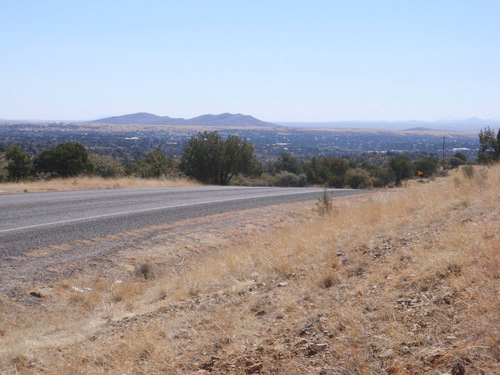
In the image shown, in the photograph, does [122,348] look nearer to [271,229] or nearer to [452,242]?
[452,242]

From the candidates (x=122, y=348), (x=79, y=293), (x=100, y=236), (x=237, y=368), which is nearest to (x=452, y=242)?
(x=237, y=368)

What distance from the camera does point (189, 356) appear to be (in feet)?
13.0

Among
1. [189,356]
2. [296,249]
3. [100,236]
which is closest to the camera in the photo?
[189,356]

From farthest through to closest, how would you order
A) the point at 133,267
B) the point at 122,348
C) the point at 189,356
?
the point at 133,267 < the point at 122,348 < the point at 189,356

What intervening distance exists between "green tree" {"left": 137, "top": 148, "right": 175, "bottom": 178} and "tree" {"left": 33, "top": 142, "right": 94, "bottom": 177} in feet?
13.2

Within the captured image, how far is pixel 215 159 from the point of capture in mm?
35625

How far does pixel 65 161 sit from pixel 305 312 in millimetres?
28893

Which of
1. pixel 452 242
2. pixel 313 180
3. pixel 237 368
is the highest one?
pixel 452 242

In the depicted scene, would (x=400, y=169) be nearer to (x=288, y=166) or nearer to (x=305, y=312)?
(x=288, y=166)

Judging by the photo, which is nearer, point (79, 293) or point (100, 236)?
point (79, 293)

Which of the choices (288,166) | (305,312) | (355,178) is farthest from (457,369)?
(288,166)

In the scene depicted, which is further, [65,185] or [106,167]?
[106,167]

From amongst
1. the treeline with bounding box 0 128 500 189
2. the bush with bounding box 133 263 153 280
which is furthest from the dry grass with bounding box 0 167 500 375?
the treeline with bounding box 0 128 500 189

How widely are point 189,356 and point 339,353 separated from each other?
4.40 ft
